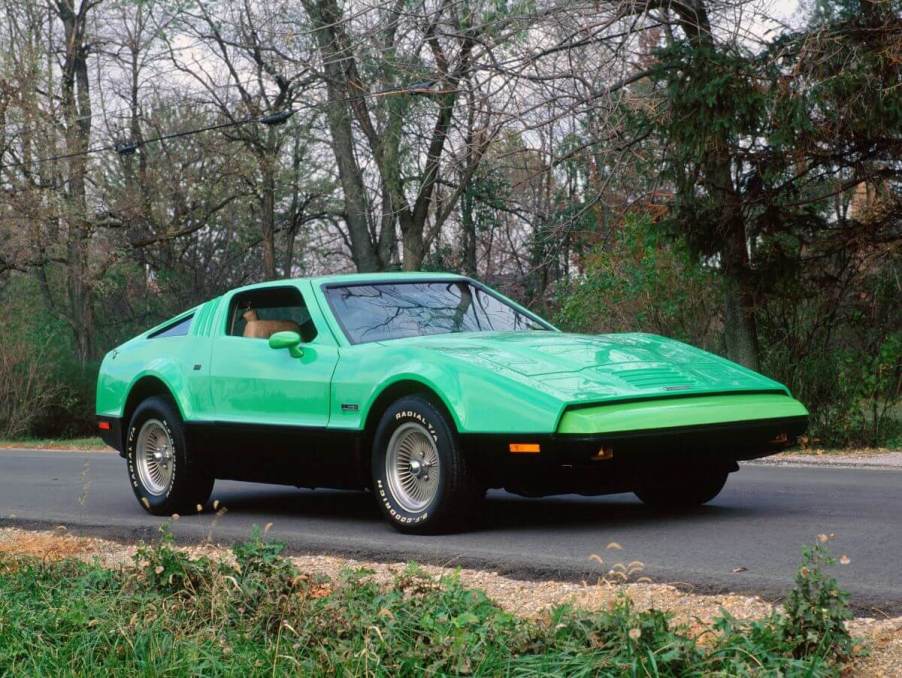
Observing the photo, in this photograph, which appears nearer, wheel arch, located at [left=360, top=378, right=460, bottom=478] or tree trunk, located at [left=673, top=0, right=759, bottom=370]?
wheel arch, located at [left=360, top=378, right=460, bottom=478]

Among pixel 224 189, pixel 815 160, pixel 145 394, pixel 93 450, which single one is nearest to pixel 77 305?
pixel 224 189

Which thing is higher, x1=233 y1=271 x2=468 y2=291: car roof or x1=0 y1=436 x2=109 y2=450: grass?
x1=233 y1=271 x2=468 y2=291: car roof

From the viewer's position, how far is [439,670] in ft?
13.4

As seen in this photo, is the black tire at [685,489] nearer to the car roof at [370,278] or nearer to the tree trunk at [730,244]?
the car roof at [370,278]

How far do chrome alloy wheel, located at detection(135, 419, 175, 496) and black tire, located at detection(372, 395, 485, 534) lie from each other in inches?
82.8

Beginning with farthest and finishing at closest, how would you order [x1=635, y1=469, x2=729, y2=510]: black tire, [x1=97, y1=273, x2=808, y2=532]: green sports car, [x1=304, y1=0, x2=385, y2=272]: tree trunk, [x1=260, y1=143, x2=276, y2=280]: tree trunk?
1. [x1=260, y1=143, x2=276, y2=280]: tree trunk
2. [x1=304, y1=0, x2=385, y2=272]: tree trunk
3. [x1=635, y1=469, x2=729, y2=510]: black tire
4. [x1=97, y1=273, x2=808, y2=532]: green sports car

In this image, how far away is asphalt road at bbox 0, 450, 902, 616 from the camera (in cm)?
606

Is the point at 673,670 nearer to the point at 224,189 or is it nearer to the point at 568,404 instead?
the point at 568,404

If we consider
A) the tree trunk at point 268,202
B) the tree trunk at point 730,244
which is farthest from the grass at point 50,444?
the tree trunk at point 730,244

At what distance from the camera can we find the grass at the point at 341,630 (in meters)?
3.98

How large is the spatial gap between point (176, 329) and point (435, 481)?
3113 millimetres

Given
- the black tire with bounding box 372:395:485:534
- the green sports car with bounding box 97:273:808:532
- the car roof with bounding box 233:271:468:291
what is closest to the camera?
the green sports car with bounding box 97:273:808:532

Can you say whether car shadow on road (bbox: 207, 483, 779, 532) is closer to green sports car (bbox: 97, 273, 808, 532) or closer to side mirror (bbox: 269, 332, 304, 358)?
green sports car (bbox: 97, 273, 808, 532)

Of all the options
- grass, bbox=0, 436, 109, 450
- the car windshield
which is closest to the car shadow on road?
the car windshield
